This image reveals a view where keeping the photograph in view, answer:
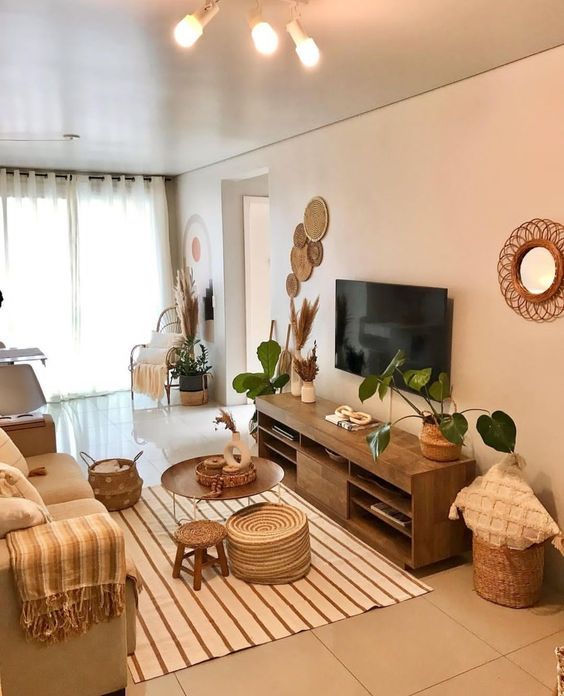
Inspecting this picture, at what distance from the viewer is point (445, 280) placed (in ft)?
11.0

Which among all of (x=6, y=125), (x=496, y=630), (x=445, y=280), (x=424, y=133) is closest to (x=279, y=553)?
(x=496, y=630)

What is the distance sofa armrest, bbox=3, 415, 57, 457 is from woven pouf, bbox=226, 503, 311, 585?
1.30 meters

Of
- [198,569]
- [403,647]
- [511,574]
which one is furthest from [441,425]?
[198,569]

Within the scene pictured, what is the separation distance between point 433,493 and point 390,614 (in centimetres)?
60

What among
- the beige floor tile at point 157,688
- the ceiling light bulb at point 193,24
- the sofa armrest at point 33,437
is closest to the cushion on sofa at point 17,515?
the beige floor tile at point 157,688

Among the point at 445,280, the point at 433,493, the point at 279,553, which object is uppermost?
the point at 445,280

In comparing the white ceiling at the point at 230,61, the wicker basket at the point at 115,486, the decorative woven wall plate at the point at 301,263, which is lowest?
the wicker basket at the point at 115,486

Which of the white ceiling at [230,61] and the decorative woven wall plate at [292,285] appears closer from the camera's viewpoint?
the white ceiling at [230,61]

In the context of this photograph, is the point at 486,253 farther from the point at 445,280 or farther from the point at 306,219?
the point at 306,219

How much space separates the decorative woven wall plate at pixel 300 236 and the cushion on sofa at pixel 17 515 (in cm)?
300

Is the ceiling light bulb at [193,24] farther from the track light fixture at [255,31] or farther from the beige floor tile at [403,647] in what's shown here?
the beige floor tile at [403,647]

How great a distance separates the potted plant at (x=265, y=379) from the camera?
4.82 meters

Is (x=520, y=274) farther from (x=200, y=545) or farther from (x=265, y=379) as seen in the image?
(x=265, y=379)

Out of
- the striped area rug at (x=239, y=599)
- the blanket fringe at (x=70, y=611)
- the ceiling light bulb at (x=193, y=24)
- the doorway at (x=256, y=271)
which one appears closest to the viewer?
the ceiling light bulb at (x=193, y=24)
